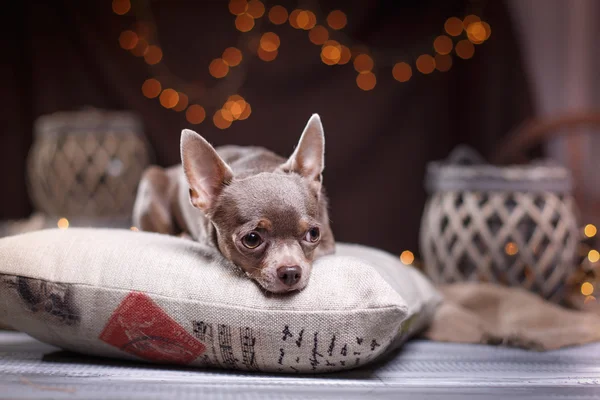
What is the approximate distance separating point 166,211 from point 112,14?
2215 mm

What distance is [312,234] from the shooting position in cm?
172

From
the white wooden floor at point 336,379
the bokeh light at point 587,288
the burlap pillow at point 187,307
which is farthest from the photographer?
the bokeh light at point 587,288

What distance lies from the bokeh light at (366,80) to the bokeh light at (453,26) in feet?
1.98

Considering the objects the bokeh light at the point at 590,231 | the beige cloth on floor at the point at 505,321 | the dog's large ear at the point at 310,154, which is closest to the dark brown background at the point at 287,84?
the bokeh light at the point at 590,231

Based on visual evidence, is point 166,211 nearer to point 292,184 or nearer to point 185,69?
point 292,184

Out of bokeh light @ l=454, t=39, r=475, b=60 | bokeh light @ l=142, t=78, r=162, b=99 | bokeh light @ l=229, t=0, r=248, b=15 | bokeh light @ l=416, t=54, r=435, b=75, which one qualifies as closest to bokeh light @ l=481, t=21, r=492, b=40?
bokeh light @ l=454, t=39, r=475, b=60

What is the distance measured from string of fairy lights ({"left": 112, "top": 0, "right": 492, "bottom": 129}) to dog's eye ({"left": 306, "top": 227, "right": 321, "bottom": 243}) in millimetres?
2512

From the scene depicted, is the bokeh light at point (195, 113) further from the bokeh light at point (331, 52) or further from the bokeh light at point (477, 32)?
A: the bokeh light at point (477, 32)

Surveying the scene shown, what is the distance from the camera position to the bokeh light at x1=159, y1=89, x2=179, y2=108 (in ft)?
13.5

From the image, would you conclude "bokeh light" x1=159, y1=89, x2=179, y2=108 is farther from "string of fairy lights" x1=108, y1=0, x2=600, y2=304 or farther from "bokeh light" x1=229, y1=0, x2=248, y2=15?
"bokeh light" x1=229, y1=0, x2=248, y2=15

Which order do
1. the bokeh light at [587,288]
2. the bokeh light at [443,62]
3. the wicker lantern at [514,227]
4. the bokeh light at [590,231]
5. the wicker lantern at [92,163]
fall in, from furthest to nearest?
the bokeh light at [443,62] → the wicker lantern at [92,163] → the bokeh light at [590,231] → the bokeh light at [587,288] → the wicker lantern at [514,227]

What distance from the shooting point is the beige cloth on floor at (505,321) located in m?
2.05

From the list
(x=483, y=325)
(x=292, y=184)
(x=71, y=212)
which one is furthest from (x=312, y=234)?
(x=71, y=212)

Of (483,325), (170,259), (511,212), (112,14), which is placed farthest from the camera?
(112,14)
